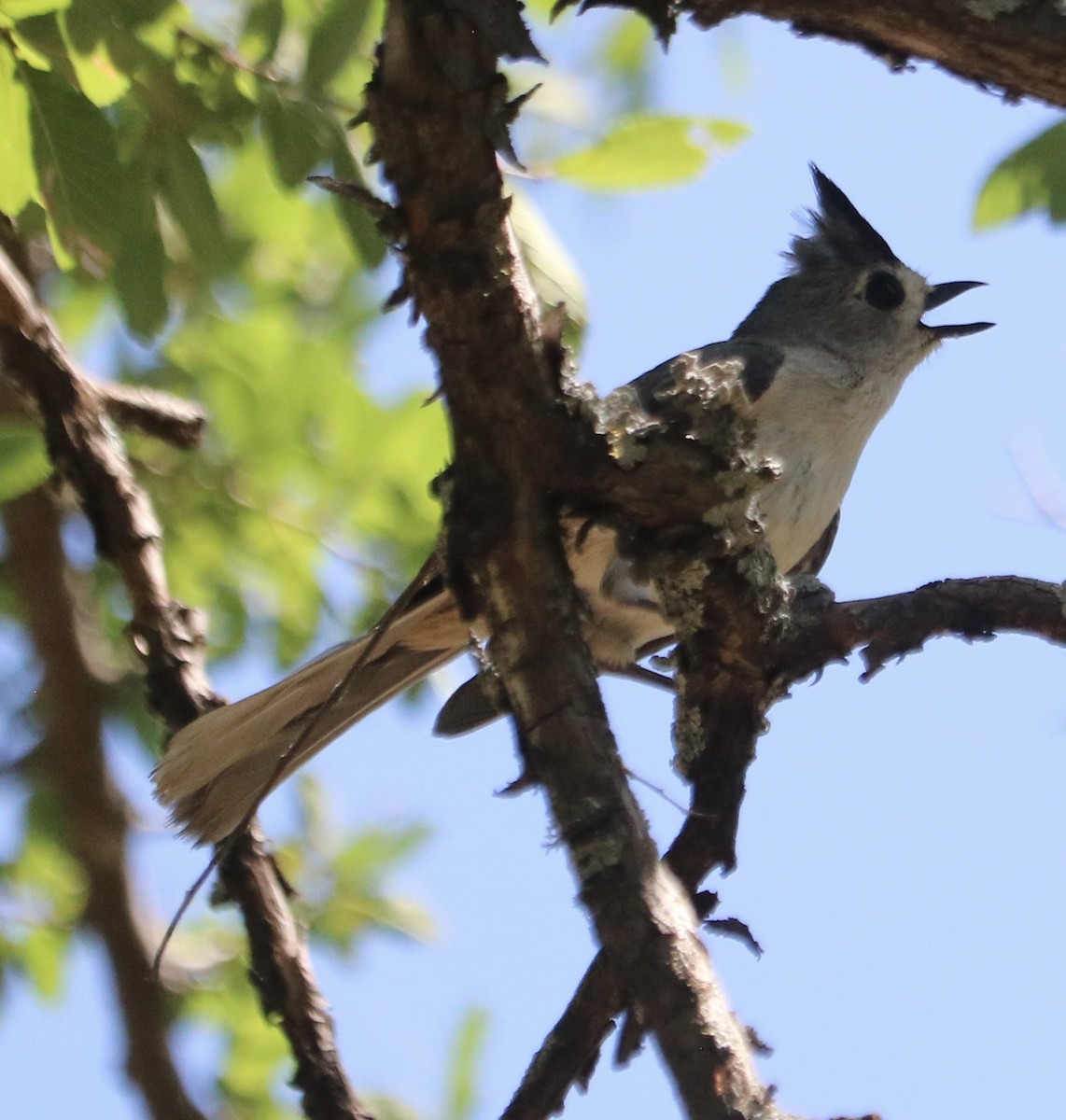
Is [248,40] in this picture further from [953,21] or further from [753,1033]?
[753,1033]

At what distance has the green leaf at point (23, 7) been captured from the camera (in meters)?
2.51

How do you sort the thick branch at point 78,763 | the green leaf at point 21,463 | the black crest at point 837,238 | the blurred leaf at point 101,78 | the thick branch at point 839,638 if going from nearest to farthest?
the thick branch at point 839,638 → the blurred leaf at point 101,78 → the green leaf at point 21,463 → the thick branch at point 78,763 → the black crest at point 837,238

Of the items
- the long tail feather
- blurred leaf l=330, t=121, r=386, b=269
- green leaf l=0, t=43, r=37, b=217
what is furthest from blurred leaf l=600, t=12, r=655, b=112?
green leaf l=0, t=43, r=37, b=217

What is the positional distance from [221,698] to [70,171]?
43.9 inches

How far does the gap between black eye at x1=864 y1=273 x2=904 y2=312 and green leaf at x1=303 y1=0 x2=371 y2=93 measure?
2.43 m

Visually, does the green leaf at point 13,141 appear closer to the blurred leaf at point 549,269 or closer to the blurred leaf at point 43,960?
the blurred leaf at point 549,269

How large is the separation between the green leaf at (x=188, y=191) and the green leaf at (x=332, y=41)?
0.91 ft

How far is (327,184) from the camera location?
1.92m

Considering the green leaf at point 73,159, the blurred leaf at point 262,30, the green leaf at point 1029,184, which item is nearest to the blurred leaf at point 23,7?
the green leaf at point 73,159

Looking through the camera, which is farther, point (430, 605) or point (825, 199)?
point (825, 199)

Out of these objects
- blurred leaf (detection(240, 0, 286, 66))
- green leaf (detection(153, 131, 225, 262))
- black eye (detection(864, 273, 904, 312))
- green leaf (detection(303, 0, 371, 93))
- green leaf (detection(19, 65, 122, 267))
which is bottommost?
green leaf (detection(19, 65, 122, 267))

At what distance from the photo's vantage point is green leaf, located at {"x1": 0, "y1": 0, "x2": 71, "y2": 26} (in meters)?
2.51

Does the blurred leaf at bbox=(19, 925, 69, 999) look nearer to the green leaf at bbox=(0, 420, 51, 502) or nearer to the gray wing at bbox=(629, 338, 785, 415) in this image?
the green leaf at bbox=(0, 420, 51, 502)

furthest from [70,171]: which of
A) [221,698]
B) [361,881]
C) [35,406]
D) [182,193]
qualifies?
[361,881]
